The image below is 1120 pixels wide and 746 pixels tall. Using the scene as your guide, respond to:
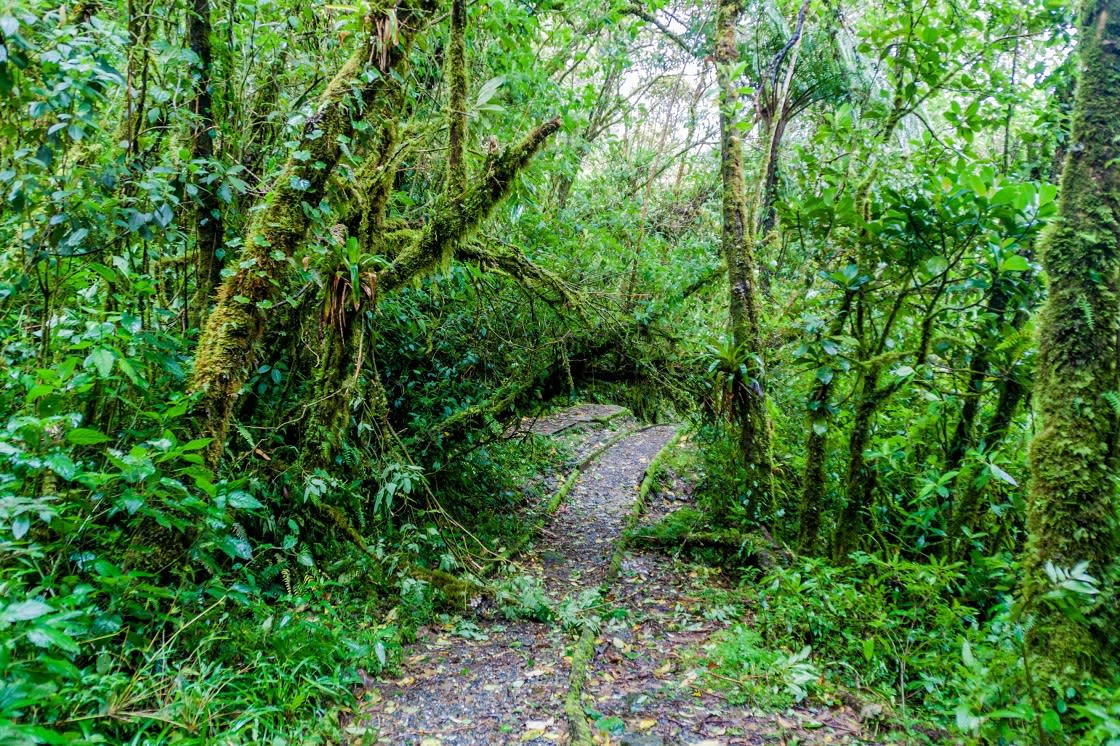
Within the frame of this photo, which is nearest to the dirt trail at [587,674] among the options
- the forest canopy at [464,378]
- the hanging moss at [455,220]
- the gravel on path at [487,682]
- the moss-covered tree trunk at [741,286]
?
the gravel on path at [487,682]

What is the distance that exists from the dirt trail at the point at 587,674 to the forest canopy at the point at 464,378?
0.14 m

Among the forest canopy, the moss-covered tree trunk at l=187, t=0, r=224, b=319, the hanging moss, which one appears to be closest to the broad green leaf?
the forest canopy

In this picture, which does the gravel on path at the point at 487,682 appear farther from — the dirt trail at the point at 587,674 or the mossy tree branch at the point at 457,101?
the mossy tree branch at the point at 457,101

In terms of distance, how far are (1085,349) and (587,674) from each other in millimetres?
3688

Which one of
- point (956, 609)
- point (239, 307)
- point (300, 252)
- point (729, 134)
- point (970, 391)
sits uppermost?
point (729, 134)

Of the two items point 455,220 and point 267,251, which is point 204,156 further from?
point 455,220

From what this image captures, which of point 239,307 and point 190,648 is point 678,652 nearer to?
point 190,648

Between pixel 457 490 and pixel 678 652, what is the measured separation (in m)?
3.33

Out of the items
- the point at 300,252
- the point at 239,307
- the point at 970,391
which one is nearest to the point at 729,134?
the point at 970,391

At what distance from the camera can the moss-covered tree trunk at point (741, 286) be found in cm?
617

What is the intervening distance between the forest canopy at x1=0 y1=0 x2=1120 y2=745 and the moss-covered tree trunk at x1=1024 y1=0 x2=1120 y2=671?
2 centimetres

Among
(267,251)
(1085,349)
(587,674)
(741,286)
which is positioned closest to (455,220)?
(267,251)

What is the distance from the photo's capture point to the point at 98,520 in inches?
123

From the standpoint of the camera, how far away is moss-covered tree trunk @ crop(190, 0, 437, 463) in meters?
3.73
